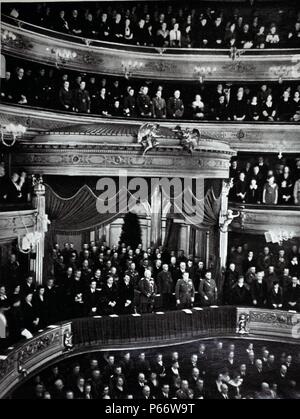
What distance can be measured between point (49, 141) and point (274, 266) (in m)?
5.07

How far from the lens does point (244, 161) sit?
11.8 meters

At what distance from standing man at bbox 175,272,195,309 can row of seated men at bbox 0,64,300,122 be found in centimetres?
362

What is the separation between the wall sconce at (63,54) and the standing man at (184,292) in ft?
17.5

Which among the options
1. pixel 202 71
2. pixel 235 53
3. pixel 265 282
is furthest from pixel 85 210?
pixel 235 53

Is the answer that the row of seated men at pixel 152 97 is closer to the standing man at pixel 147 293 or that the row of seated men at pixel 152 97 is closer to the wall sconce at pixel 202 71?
the wall sconce at pixel 202 71

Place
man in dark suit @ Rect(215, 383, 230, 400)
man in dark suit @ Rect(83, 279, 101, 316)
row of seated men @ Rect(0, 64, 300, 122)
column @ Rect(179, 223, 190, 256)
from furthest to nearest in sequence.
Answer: row of seated men @ Rect(0, 64, 300, 122) → column @ Rect(179, 223, 190, 256) → man in dark suit @ Rect(83, 279, 101, 316) → man in dark suit @ Rect(215, 383, 230, 400)

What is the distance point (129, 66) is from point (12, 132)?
10.1 feet

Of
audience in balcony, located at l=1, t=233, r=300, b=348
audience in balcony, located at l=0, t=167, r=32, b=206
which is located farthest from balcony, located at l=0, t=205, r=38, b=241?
audience in balcony, located at l=1, t=233, r=300, b=348

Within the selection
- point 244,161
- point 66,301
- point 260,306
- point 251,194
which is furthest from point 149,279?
point 244,161

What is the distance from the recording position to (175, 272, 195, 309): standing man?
9.49 meters

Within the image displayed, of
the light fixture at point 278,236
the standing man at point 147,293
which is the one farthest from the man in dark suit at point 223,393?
the light fixture at point 278,236

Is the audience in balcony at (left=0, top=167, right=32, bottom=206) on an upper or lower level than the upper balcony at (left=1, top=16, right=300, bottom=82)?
lower

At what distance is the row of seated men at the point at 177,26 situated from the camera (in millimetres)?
9953

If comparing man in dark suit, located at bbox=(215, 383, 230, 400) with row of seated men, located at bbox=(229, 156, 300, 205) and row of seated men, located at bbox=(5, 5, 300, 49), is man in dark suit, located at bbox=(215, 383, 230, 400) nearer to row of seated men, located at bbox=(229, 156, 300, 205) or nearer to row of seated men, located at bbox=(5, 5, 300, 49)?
row of seated men, located at bbox=(229, 156, 300, 205)
